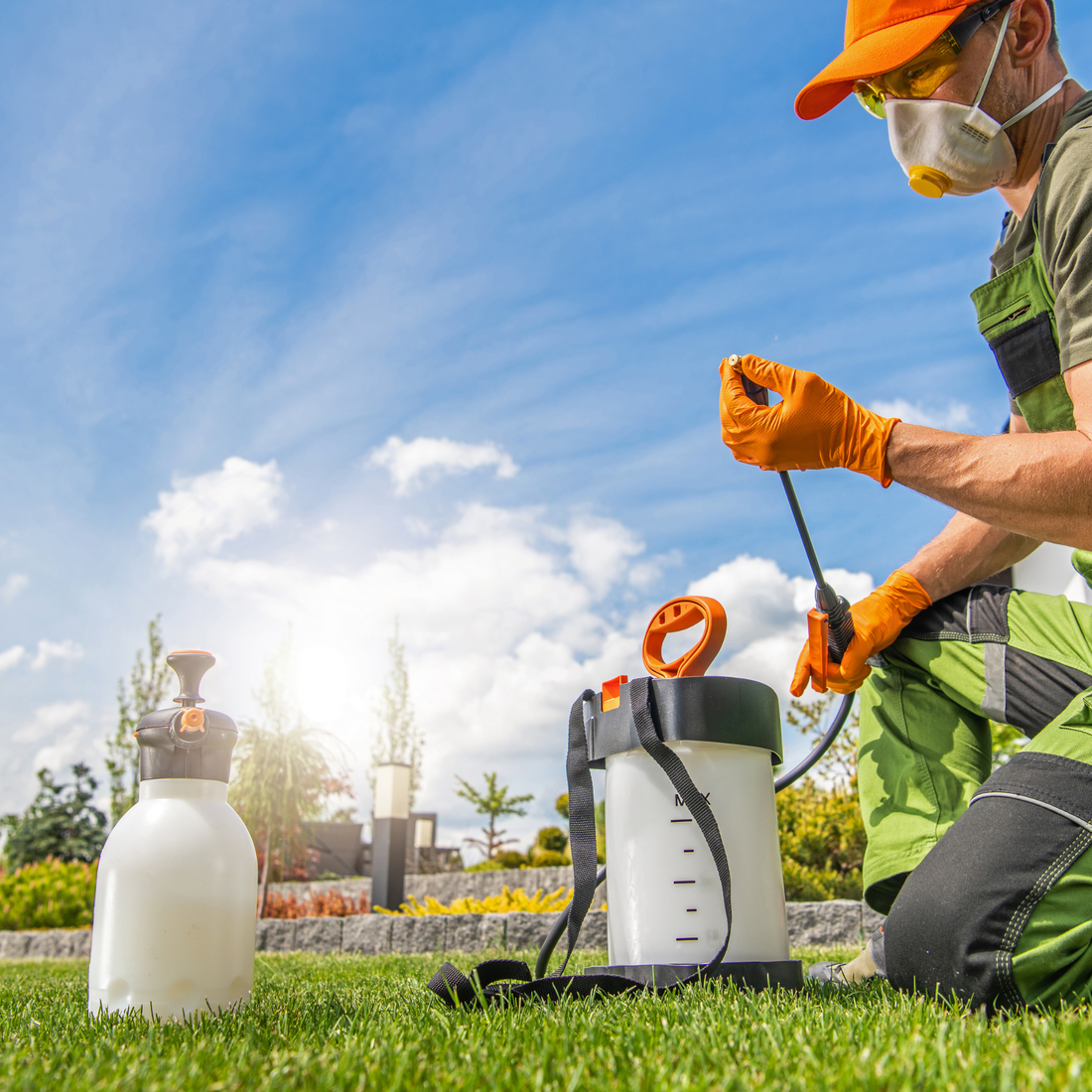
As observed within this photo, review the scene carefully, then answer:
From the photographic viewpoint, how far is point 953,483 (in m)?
1.85

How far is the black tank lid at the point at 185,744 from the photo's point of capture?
1513 millimetres

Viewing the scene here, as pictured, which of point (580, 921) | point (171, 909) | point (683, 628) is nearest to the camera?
point (171, 909)

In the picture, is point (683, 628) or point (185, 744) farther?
point (683, 628)

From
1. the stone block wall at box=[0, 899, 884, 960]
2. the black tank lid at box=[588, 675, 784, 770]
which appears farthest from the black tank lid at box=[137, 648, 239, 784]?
the stone block wall at box=[0, 899, 884, 960]

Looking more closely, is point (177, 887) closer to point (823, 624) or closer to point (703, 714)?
point (703, 714)

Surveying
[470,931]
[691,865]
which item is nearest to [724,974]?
[691,865]

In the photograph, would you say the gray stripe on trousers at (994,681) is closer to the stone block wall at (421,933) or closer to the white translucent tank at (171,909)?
the white translucent tank at (171,909)

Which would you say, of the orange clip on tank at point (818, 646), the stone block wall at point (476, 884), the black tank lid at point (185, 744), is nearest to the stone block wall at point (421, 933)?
the stone block wall at point (476, 884)

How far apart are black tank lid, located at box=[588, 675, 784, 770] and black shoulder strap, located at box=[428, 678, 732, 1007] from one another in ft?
0.09

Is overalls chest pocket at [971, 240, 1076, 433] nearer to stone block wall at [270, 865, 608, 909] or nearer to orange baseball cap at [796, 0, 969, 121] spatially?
orange baseball cap at [796, 0, 969, 121]

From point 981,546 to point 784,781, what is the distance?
95cm

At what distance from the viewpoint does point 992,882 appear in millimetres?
1586

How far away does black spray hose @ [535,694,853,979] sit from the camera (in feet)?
6.61

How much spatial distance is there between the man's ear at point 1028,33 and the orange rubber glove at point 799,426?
108 centimetres
